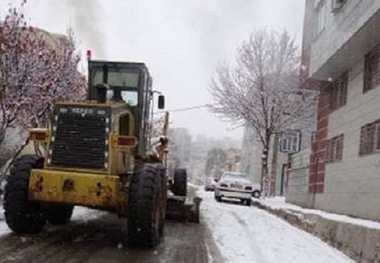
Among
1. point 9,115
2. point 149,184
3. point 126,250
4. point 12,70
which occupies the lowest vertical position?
point 126,250

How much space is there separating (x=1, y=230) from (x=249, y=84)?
99.6ft

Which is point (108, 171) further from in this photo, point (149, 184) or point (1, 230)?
point (1, 230)

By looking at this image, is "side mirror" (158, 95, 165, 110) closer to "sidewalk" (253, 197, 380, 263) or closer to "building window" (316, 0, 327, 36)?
"sidewalk" (253, 197, 380, 263)

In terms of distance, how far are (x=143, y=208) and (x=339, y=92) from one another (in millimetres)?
14110

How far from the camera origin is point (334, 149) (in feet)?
76.9

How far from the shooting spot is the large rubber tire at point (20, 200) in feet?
38.9

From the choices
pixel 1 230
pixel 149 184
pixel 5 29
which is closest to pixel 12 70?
pixel 5 29

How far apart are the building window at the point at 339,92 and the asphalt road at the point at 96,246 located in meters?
9.74

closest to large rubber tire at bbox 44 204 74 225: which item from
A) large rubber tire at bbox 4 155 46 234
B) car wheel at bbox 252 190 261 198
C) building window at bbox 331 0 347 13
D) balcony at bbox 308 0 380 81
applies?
large rubber tire at bbox 4 155 46 234

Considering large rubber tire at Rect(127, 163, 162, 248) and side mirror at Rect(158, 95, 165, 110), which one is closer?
large rubber tire at Rect(127, 163, 162, 248)

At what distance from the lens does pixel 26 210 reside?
12.0 metres

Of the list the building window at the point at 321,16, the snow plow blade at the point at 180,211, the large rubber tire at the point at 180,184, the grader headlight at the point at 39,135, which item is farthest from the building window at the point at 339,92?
the grader headlight at the point at 39,135

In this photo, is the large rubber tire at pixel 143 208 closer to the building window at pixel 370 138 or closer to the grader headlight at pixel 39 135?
the grader headlight at pixel 39 135

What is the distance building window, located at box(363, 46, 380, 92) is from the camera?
731 inches
